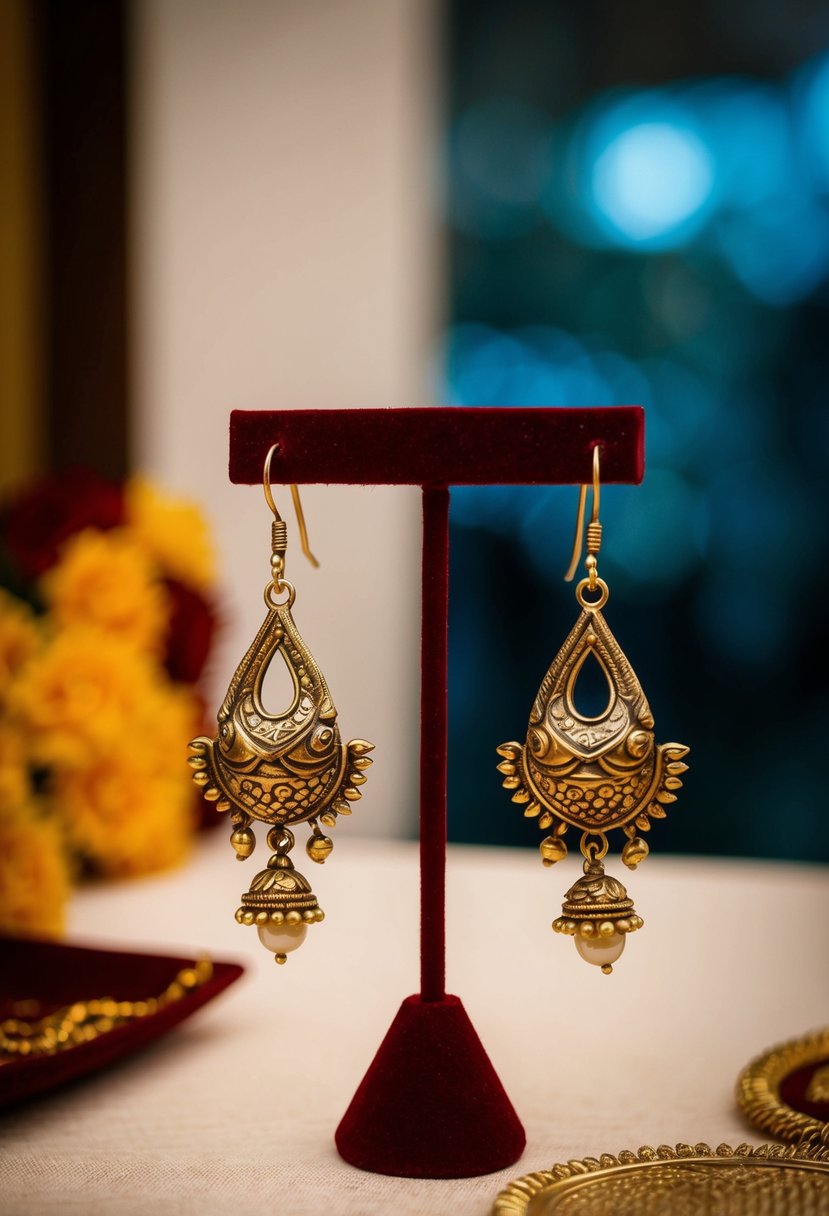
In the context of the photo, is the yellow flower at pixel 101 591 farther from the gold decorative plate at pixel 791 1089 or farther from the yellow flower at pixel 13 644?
the gold decorative plate at pixel 791 1089

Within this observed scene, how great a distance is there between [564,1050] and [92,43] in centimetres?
177

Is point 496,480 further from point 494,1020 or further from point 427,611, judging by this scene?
point 494,1020

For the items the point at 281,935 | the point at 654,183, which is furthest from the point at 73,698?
the point at 654,183

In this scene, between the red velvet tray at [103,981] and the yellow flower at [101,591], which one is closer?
the red velvet tray at [103,981]

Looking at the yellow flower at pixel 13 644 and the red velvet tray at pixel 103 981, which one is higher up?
the yellow flower at pixel 13 644

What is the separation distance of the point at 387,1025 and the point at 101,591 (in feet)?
1.66

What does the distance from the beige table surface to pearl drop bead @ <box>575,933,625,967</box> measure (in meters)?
0.11

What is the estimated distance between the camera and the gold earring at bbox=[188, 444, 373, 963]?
0.61 meters

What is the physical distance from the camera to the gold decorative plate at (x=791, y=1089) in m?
0.65

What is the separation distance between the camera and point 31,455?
79.4 inches

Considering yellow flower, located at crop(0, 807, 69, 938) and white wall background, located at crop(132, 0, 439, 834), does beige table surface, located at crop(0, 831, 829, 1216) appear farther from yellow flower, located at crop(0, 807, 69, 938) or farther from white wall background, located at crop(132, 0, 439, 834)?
white wall background, located at crop(132, 0, 439, 834)

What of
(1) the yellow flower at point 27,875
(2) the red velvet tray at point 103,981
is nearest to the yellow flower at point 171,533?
(1) the yellow flower at point 27,875

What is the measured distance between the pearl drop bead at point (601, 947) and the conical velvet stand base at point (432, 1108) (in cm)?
8

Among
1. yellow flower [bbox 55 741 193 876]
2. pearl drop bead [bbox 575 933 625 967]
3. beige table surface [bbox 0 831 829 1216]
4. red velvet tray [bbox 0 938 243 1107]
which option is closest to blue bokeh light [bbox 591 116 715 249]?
beige table surface [bbox 0 831 829 1216]
